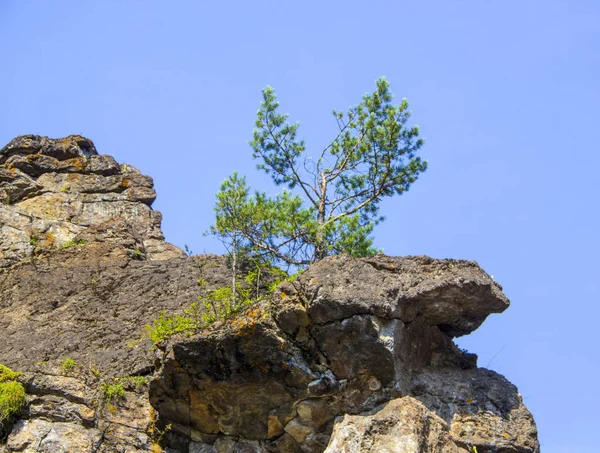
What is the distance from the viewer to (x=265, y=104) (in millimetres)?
18422

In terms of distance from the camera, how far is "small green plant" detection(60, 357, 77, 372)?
13.6 meters

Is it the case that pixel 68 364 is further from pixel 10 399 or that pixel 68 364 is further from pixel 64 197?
pixel 64 197

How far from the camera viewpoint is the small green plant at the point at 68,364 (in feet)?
44.8

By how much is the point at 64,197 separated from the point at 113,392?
7346mm

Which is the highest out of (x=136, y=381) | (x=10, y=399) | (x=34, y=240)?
(x=34, y=240)

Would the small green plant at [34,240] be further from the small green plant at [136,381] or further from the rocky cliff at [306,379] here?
the small green plant at [136,381]

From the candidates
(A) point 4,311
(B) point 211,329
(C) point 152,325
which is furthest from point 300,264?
(A) point 4,311

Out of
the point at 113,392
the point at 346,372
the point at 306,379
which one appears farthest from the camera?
the point at 113,392

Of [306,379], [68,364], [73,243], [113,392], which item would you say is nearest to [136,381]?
[113,392]

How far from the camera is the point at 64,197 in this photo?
1905 cm

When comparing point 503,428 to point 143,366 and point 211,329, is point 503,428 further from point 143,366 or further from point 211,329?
point 143,366

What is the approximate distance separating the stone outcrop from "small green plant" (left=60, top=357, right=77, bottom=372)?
3378 millimetres

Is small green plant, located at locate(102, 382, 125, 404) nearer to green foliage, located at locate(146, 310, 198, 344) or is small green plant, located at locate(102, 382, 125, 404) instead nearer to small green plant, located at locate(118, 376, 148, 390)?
small green plant, located at locate(118, 376, 148, 390)

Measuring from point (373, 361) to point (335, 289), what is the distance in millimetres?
1054
